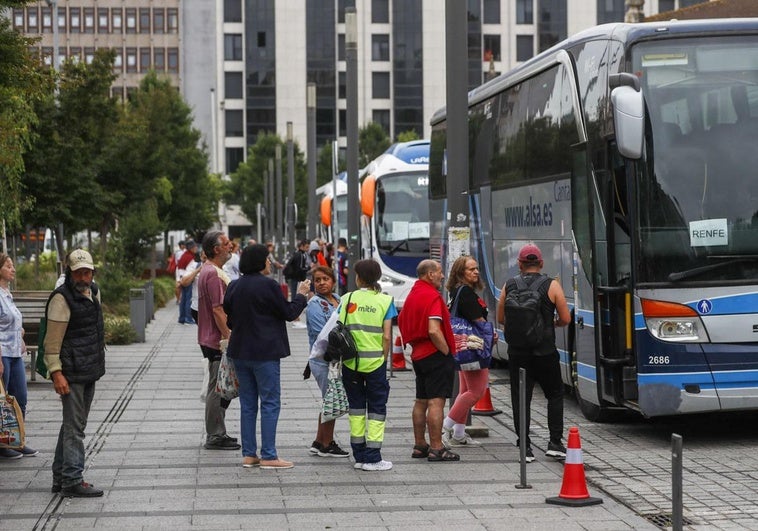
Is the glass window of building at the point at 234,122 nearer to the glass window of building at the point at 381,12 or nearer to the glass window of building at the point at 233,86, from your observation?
the glass window of building at the point at 233,86

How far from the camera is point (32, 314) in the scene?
18.5 meters

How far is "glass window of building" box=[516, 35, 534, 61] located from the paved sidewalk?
295ft

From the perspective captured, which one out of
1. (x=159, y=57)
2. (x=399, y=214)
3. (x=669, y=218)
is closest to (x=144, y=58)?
(x=159, y=57)

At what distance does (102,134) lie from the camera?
35.0 m

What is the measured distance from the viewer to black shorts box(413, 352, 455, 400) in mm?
10891

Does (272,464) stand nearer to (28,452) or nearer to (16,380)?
(28,452)

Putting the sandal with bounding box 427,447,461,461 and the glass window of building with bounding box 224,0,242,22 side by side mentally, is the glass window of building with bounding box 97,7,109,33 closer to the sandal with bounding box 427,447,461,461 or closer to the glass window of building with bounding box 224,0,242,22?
the glass window of building with bounding box 224,0,242,22

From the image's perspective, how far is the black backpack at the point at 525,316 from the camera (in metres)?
10.8

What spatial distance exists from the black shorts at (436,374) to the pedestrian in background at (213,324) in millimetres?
1696

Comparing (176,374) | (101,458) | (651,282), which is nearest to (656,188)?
(651,282)

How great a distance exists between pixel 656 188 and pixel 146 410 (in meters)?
5.95

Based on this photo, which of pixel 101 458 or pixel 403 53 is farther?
pixel 403 53

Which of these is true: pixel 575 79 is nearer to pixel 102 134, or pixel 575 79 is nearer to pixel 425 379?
pixel 425 379

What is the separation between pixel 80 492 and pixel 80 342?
3.35 feet
